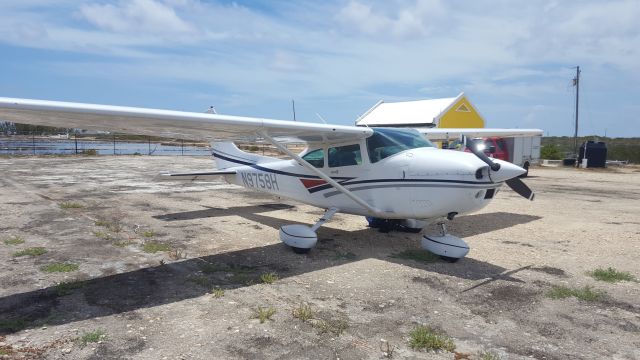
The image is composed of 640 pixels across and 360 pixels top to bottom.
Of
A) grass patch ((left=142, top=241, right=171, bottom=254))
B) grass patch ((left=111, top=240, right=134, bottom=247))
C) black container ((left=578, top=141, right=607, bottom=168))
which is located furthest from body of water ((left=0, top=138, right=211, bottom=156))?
grass patch ((left=142, top=241, right=171, bottom=254))

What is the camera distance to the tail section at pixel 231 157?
10664mm

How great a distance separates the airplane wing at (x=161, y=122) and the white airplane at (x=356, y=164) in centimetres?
1

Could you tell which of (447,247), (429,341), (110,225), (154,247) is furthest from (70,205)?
(429,341)

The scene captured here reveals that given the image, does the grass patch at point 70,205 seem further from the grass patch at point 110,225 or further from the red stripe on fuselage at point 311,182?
the red stripe on fuselage at point 311,182

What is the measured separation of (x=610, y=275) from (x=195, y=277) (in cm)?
580

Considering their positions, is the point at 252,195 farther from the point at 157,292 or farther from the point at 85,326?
the point at 85,326

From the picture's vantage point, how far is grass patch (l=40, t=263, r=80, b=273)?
600 centimetres

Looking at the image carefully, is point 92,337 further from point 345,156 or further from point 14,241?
point 345,156

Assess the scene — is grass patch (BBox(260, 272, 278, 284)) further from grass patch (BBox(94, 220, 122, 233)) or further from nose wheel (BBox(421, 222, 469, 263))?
grass patch (BBox(94, 220, 122, 233))

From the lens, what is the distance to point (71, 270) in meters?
6.05

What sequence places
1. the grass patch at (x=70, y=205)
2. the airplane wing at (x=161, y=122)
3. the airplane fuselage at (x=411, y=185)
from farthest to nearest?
the grass patch at (x=70, y=205) < the airplane fuselage at (x=411, y=185) < the airplane wing at (x=161, y=122)

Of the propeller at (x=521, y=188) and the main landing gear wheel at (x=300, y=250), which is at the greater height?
the propeller at (x=521, y=188)

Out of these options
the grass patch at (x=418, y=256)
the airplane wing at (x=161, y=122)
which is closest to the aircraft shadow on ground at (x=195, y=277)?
the grass patch at (x=418, y=256)

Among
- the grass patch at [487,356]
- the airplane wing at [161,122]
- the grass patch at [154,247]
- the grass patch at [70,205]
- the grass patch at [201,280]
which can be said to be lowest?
the grass patch at [487,356]
